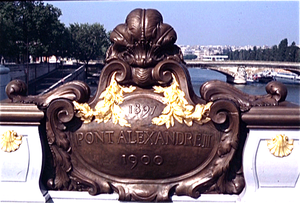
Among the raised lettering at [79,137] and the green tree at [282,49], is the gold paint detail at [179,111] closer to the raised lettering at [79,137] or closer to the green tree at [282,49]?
the raised lettering at [79,137]

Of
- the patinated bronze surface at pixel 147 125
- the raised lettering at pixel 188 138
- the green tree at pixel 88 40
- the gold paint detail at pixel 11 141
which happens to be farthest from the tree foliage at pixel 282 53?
the gold paint detail at pixel 11 141

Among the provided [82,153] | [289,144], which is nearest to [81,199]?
[82,153]

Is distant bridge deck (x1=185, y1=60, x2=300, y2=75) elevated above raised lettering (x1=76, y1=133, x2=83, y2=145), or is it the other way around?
raised lettering (x1=76, y1=133, x2=83, y2=145)

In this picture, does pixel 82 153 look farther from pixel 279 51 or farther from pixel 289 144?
pixel 279 51

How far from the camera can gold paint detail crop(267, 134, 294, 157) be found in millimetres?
3469

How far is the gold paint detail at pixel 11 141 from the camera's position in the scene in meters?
3.60

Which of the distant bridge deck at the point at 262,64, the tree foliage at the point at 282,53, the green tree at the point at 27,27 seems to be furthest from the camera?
the distant bridge deck at the point at 262,64

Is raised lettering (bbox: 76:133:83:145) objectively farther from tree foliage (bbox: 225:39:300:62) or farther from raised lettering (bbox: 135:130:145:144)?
A: tree foliage (bbox: 225:39:300:62)

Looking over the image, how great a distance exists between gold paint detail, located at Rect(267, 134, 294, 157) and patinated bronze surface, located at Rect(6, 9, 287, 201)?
254 mm

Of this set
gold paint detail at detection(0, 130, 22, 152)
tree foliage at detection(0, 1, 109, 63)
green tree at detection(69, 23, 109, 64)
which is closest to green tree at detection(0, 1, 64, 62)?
tree foliage at detection(0, 1, 109, 63)

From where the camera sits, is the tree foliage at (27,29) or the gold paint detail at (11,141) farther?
the tree foliage at (27,29)

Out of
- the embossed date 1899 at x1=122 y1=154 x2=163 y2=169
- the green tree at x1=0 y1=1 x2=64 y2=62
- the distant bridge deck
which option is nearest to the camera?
the embossed date 1899 at x1=122 y1=154 x2=163 y2=169

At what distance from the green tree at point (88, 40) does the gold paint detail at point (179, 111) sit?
42745mm

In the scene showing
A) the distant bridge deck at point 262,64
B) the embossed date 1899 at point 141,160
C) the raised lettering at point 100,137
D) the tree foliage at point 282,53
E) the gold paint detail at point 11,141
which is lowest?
the distant bridge deck at point 262,64
